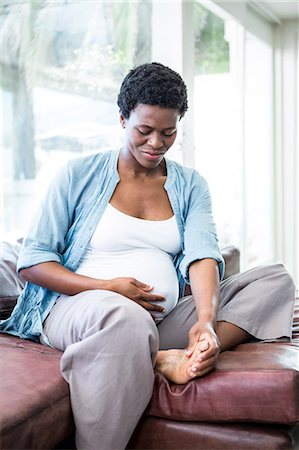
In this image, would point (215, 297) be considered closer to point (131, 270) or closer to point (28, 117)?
point (131, 270)

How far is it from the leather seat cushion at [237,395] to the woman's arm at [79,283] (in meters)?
0.26

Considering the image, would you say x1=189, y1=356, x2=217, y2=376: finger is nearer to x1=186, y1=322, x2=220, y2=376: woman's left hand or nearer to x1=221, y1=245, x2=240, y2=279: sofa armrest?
x1=186, y1=322, x2=220, y2=376: woman's left hand

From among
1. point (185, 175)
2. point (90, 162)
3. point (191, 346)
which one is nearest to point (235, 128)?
point (185, 175)

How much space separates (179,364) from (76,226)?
581mm

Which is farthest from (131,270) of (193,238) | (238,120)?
(238,120)

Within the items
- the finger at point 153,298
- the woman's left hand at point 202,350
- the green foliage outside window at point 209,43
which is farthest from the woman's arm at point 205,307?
the green foliage outside window at point 209,43

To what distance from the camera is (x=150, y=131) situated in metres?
2.24

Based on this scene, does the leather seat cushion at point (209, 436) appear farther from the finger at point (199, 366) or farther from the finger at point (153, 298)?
the finger at point (153, 298)

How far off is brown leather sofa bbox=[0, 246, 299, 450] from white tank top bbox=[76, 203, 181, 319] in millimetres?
333

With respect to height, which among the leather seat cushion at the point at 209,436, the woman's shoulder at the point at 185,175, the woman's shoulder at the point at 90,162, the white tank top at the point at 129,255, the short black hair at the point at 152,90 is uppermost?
the short black hair at the point at 152,90

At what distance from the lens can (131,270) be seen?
2.27 m

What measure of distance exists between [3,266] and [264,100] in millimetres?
3671

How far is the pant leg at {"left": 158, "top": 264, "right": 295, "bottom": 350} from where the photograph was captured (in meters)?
2.29

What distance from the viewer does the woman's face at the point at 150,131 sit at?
223 cm
